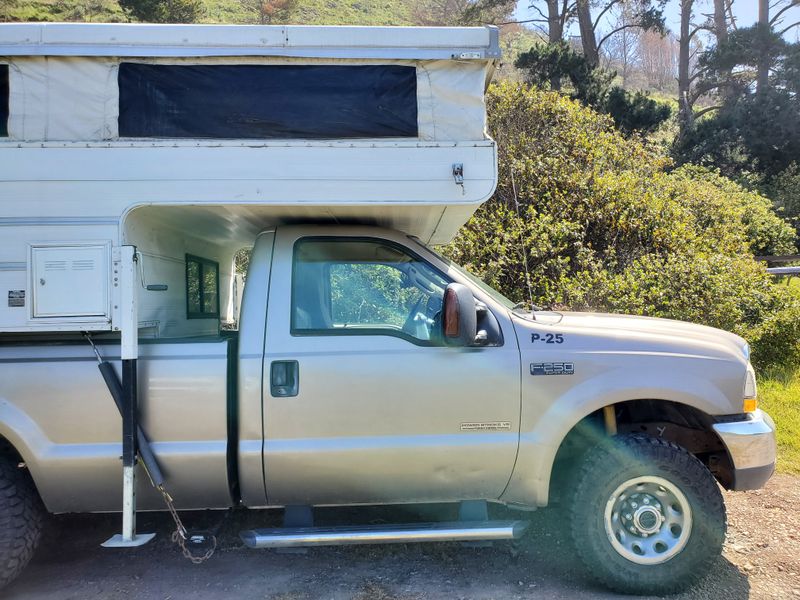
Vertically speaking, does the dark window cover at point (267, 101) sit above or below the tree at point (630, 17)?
below

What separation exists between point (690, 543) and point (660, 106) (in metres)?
24.1

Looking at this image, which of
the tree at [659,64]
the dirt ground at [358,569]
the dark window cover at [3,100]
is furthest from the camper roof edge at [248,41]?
the tree at [659,64]

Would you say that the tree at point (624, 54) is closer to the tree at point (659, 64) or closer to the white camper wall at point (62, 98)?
the tree at point (659, 64)

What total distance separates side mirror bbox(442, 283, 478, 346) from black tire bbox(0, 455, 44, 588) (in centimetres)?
248

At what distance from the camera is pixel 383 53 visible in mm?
3410

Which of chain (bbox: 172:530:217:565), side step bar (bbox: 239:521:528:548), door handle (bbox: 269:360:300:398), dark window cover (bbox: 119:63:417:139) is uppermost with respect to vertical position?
dark window cover (bbox: 119:63:417:139)

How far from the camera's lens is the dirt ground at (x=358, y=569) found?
352 cm

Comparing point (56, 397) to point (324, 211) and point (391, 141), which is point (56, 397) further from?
point (391, 141)

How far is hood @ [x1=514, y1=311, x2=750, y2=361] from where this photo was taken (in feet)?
11.5

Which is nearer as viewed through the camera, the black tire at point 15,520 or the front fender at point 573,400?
the black tire at point 15,520

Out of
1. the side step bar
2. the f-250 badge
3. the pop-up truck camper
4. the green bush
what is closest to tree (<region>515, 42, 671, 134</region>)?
the green bush

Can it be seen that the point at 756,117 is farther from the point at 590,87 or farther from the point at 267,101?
the point at 267,101

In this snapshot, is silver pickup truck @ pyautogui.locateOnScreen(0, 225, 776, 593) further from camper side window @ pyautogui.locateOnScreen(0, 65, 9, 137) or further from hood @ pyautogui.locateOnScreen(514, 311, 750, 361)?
camper side window @ pyautogui.locateOnScreen(0, 65, 9, 137)

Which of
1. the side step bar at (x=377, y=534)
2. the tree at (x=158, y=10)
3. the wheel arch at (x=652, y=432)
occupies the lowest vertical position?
the side step bar at (x=377, y=534)
